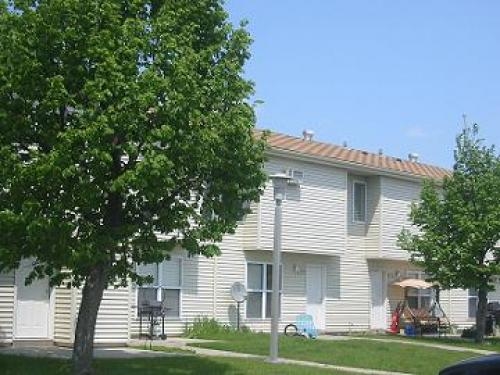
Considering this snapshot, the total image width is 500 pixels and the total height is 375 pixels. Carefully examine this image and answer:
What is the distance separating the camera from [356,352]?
67.2 feet

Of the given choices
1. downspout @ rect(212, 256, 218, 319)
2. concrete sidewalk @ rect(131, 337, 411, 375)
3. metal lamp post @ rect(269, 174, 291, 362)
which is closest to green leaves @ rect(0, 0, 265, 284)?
metal lamp post @ rect(269, 174, 291, 362)

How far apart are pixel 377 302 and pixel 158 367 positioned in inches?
701

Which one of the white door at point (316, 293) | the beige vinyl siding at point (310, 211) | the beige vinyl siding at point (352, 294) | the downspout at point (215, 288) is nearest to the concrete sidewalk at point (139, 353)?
the downspout at point (215, 288)

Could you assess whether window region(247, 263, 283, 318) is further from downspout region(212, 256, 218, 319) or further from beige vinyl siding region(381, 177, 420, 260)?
beige vinyl siding region(381, 177, 420, 260)

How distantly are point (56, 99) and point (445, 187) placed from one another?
17615mm

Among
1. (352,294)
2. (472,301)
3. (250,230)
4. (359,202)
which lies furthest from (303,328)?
(472,301)

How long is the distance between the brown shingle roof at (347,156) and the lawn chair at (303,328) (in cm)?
528

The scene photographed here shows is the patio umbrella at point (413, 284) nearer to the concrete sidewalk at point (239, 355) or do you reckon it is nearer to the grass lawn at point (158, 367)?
the concrete sidewalk at point (239, 355)

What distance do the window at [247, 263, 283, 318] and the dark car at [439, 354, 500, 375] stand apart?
794 inches

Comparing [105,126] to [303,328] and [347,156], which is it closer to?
[303,328]

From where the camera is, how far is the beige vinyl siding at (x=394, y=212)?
31.0 metres

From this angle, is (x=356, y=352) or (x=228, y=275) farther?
(x=228, y=275)

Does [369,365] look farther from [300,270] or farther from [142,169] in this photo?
[300,270]

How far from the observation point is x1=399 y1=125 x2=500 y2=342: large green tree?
2594 centimetres
